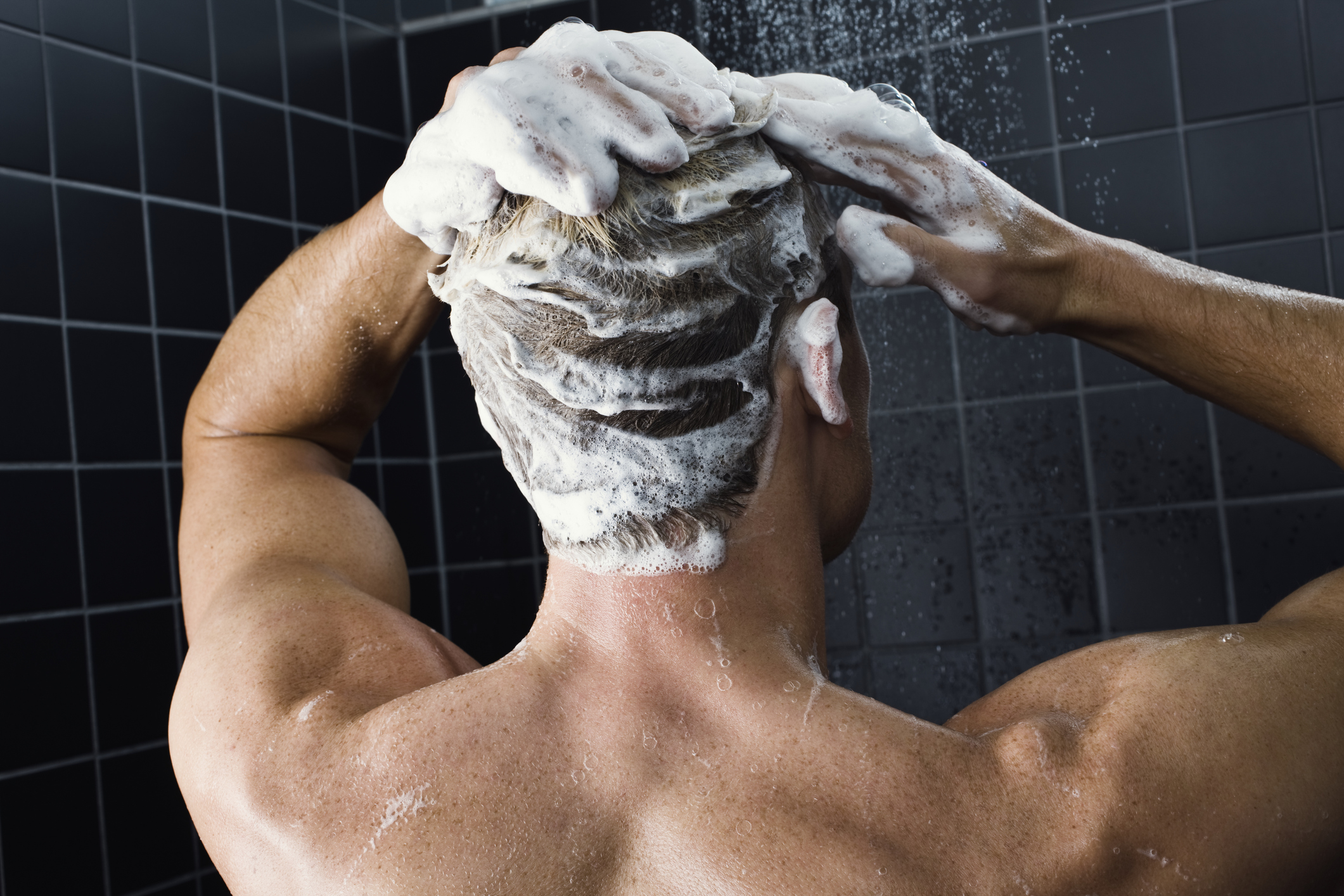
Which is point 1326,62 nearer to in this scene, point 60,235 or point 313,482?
point 313,482

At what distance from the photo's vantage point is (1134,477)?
6.15ft

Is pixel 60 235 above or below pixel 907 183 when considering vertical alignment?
above

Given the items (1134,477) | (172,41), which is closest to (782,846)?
(1134,477)

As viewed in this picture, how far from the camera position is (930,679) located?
1.99 metres

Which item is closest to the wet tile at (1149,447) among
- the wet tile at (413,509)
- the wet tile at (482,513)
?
the wet tile at (482,513)

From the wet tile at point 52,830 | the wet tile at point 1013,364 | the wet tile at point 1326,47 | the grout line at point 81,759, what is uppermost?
the wet tile at point 1326,47

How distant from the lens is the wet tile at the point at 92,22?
1.59 metres

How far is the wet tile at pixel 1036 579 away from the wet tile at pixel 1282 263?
532 mm

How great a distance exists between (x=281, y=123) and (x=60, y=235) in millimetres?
569

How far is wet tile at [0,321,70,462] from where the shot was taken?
1.49 metres

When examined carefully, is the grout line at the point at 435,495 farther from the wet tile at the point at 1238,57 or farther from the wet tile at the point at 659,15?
the wet tile at the point at 1238,57

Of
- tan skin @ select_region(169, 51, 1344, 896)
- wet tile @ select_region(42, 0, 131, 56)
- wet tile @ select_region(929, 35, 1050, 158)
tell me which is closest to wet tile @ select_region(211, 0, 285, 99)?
wet tile @ select_region(42, 0, 131, 56)

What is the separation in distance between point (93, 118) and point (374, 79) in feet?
2.45

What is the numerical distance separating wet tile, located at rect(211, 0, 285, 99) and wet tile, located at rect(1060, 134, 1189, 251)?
1537 mm
